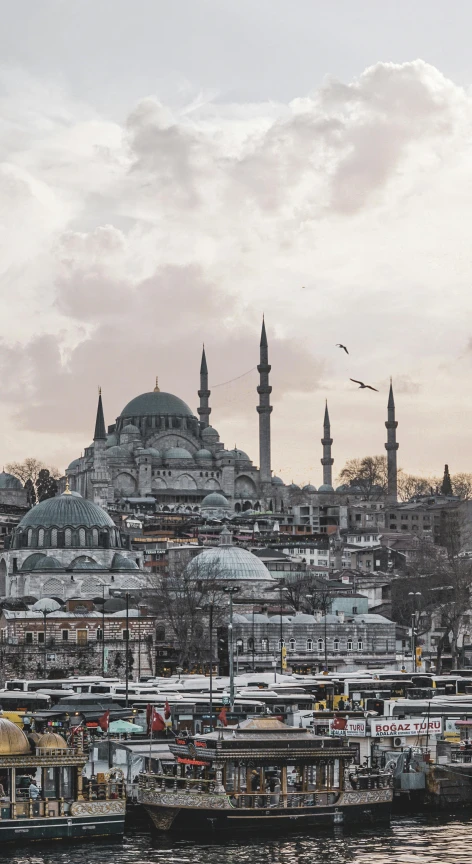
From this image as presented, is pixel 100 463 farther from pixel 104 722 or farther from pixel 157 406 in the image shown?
pixel 104 722

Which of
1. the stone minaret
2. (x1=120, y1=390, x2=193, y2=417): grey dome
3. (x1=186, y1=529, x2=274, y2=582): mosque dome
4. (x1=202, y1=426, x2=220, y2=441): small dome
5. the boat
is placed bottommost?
the boat

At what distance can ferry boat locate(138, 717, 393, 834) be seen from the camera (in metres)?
32.2

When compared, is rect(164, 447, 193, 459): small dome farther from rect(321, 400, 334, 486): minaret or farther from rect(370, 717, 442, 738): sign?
rect(370, 717, 442, 738): sign

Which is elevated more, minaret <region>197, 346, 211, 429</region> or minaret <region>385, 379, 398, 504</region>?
minaret <region>197, 346, 211, 429</region>

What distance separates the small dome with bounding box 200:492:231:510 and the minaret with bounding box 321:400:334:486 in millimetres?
17205

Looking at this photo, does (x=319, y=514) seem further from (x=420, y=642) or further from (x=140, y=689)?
(x=140, y=689)

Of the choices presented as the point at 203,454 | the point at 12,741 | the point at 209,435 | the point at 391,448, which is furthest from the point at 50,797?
the point at 209,435

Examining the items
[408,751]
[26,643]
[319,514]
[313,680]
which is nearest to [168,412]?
[319,514]

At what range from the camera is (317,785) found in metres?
33.4

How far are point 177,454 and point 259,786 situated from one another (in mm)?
101228

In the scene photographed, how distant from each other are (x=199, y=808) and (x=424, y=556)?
78422mm

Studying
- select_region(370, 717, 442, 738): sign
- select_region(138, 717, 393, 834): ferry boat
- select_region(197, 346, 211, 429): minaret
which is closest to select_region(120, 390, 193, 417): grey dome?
select_region(197, 346, 211, 429): minaret

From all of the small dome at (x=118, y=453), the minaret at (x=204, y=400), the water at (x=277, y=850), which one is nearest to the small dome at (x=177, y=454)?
the small dome at (x=118, y=453)

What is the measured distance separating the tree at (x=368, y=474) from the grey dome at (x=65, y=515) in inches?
2279
